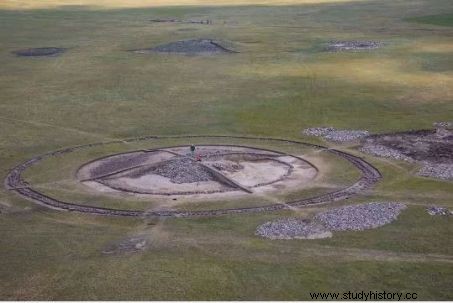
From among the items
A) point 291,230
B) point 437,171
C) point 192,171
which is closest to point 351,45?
point 437,171

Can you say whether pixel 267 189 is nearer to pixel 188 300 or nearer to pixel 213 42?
pixel 188 300

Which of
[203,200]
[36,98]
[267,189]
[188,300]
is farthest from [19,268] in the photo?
[36,98]

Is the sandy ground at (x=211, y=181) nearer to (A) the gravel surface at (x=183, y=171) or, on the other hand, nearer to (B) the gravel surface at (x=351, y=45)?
(A) the gravel surface at (x=183, y=171)

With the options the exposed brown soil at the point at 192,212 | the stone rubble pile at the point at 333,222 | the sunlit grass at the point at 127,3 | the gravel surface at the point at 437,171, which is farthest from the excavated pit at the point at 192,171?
the sunlit grass at the point at 127,3

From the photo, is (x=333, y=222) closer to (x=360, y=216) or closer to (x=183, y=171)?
(x=360, y=216)

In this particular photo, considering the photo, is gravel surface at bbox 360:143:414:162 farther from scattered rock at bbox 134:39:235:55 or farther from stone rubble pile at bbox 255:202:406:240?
scattered rock at bbox 134:39:235:55
